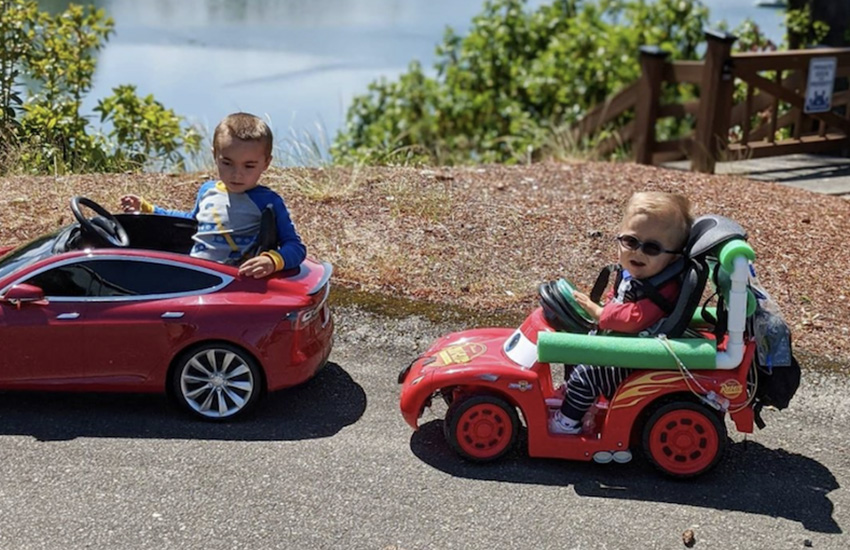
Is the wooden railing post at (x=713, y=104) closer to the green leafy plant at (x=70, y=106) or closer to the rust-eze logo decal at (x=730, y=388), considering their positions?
the green leafy plant at (x=70, y=106)

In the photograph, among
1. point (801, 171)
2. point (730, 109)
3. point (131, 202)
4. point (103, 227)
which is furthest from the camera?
point (801, 171)

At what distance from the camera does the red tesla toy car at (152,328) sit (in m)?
5.31

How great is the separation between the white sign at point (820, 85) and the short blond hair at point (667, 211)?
7.25 metres

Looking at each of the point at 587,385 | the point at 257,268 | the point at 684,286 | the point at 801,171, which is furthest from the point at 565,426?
the point at 801,171

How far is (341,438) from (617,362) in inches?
58.0

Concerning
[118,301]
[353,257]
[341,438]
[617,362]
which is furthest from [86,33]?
[617,362]

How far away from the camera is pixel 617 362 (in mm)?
4836

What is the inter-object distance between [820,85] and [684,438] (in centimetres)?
785

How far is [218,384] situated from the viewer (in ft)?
17.8

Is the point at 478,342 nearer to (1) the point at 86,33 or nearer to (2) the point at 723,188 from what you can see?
(2) the point at 723,188

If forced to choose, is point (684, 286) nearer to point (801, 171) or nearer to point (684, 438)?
point (684, 438)

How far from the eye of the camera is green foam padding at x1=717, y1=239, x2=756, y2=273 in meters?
4.64

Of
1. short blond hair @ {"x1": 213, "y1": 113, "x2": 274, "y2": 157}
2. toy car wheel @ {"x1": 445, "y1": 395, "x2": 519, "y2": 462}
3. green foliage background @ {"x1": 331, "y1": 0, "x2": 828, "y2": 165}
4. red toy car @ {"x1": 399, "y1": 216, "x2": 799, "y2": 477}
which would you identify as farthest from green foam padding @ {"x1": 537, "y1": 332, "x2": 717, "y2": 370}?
green foliage background @ {"x1": 331, "y1": 0, "x2": 828, "y2": 165}

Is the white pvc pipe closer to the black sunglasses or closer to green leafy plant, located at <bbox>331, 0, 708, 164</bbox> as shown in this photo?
the black sunglasses
